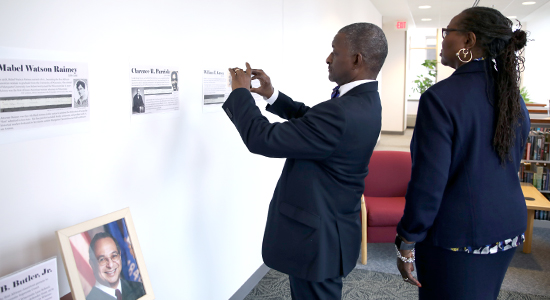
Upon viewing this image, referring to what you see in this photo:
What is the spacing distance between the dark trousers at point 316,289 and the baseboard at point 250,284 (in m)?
1.12

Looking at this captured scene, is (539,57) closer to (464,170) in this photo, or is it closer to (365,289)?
(365,289)

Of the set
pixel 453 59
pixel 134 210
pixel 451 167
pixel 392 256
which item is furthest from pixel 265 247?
pixel 392 256

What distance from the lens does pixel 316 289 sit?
1.69 m

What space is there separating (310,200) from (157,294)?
96cm

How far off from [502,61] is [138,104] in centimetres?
144

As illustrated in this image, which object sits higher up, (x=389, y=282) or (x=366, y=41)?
(x=366, y=41)

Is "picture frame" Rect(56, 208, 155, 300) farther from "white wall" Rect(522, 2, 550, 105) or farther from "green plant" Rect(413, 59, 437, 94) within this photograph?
"green plant" Rect(413, 59, 437, 94)

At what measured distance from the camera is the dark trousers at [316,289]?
1702mm

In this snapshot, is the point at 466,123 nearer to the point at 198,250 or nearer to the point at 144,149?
the point at 144,149

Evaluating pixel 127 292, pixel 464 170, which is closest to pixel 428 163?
pixel 464 170

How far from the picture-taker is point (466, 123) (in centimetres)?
139

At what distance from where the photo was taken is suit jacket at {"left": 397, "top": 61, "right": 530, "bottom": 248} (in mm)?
1399

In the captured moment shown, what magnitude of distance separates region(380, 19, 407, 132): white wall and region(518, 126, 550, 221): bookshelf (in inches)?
284

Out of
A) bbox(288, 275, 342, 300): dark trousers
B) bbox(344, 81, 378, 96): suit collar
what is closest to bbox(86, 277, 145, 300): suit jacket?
bbox(288, 275, 342, 300): dark trousers
